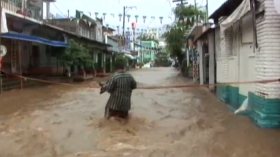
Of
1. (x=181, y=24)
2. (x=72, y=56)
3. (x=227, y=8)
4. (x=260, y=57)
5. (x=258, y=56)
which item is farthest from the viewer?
(x=181, y=24)

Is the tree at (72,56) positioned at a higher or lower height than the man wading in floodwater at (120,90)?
higher

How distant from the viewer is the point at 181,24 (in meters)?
35.8

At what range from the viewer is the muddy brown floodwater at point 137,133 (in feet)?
23.2

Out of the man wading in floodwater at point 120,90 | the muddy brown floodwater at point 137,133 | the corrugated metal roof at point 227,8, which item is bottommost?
the muddy brown floodwater at point 137,133

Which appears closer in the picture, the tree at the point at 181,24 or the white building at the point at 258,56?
the white building at the point at 258,56

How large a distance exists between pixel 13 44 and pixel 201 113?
14735 millimetres

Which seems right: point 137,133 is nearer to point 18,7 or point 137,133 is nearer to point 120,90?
point 120,90

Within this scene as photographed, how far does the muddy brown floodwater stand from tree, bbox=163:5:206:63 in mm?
21935

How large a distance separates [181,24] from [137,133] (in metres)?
28.0

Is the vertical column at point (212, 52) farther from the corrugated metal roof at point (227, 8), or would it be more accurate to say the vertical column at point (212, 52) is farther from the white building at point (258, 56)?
the white building at point (258, 56)

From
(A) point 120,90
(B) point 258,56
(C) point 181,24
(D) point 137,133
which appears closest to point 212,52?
(B) point 258,56

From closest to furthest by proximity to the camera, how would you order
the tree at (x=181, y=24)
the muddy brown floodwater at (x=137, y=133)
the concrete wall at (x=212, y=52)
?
1. the muddy brown floodwater at (x=137, y=133)
2. the concrete wall at (x=212, y=52)
3. the tree at (x=181, y=24)

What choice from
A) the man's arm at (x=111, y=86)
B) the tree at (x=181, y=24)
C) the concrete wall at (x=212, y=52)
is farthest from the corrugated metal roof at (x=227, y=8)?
the tree at (x=181, y=24)

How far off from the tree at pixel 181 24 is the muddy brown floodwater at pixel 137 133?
2194 centimetres
